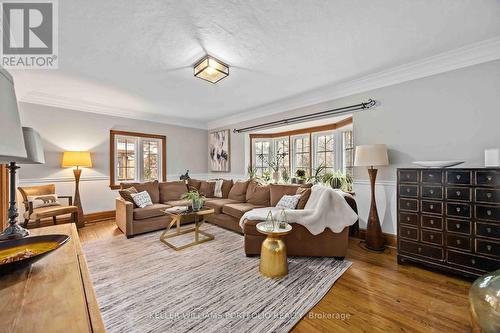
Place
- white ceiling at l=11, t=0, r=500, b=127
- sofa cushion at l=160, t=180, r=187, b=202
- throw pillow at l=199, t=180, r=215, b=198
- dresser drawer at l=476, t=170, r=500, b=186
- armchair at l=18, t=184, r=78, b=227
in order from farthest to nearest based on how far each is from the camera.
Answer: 1. throw pillow at l=199, t=180, r=215, b=198
2. sofa cushion at l=160, t=180, r=187, b=202
3. armchair at l=18, t=184, r=78, b=227
4. dresser drawer at l=476, t=170, r=500, b=186
5. white ceiling at l=11, t=0, r=500, b=127

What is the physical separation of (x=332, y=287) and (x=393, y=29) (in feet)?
8.84

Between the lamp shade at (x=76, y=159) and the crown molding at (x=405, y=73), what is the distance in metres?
3.96

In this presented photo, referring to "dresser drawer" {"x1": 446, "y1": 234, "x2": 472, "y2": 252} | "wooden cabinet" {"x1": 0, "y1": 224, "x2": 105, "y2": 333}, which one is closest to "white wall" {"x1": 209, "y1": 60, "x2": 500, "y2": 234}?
"dresser drawer" {"x1": 446, "y1": 234, "x2": 472, "y2": 252}

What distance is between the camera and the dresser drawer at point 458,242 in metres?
2.12

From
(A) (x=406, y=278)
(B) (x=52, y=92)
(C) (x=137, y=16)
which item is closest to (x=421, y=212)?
(A) (x=406, y=278)

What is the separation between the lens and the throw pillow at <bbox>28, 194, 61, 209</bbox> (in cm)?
344

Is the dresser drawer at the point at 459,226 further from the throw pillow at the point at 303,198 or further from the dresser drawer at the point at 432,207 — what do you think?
the throw pillow at the point at 303,198

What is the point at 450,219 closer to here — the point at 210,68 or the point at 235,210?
the point at 235,210

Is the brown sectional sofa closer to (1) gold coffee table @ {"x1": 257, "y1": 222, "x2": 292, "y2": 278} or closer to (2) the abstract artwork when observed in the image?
(1) gold coffee table @ {"x1": 257, "y1": 222, "x2": 292, "y2": 278}

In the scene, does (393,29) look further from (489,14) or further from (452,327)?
(452,327)

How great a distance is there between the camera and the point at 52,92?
3.67 metres

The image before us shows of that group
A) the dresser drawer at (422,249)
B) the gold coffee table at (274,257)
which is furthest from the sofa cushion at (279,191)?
the dresser drawer at (422,249)

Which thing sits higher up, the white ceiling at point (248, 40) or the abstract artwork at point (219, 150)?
the white ceiling at point (248, 40)

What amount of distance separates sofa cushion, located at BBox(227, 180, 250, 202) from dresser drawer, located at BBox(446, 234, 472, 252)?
3.10 meters
